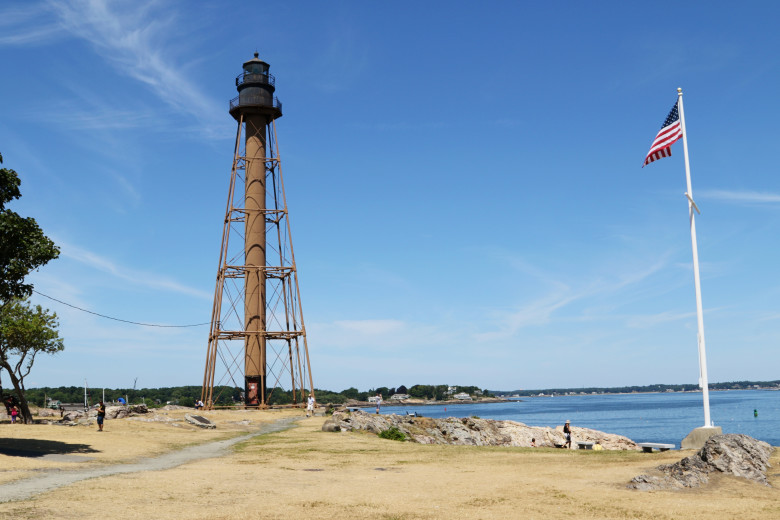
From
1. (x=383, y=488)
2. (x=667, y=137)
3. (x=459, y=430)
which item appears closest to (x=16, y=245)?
(x=383, y=488)

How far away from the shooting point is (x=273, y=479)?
20.7 metres

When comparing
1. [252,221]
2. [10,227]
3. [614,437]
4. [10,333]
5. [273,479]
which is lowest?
[614,437]

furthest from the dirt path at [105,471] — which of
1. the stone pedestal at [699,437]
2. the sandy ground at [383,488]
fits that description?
the stone pedestal at [699,437]

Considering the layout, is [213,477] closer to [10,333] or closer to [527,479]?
[527,479]

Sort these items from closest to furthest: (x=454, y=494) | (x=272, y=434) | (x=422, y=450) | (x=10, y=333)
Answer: (x=454, y=494) → (x=422, y=450) → (x=272, y=434) → (x=10, y=333)

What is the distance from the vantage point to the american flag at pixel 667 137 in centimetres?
2714

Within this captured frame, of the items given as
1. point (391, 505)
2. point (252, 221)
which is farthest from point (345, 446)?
point (252, 221)

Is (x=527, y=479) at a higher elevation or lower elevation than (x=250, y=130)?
lower

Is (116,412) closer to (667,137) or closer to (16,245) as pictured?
(16,245)

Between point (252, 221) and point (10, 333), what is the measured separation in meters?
25.4

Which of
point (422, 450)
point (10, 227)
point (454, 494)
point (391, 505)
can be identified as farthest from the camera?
point (422, 450)

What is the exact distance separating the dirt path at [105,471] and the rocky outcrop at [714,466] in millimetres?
15694

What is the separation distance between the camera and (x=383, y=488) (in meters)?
18.6

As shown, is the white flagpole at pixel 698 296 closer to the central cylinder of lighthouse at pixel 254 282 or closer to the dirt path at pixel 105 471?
the dirt path at pixel 105 471
